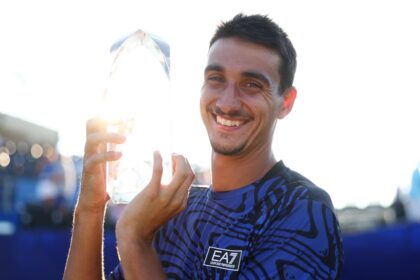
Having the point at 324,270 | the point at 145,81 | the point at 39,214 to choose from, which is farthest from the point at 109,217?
the point at 324,270

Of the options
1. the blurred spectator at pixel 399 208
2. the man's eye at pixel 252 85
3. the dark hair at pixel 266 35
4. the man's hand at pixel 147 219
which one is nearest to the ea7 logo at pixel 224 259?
the man's hand at pixel 147 219

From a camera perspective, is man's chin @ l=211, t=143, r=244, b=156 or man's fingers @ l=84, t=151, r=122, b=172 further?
man's chin @ l=211, t=143, r=244, b=156

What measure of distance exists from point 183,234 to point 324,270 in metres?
0.68

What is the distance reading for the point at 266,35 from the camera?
10.1 ft

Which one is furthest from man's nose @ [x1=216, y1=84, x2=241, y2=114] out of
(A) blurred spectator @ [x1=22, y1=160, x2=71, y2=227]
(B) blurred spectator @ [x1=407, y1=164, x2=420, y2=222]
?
(A) blurred spectator @ [x1=22, y1=160, x2=71, y2=227]

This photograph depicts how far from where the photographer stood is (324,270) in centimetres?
257

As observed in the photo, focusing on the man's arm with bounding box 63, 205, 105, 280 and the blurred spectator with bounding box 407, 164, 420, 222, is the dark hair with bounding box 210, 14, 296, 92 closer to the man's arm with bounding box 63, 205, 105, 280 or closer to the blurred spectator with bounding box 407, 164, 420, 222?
the man's arm with bounding box 63, 205, 105, 280

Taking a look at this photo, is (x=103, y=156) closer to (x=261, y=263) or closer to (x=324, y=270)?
(x=261, y=263)

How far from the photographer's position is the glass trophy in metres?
3.00

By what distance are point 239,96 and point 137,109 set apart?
55 cm

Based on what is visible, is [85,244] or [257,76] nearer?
[257,76]

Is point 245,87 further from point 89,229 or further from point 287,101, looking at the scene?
point 89,229

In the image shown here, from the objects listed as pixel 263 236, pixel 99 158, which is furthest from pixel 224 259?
pixel 99 158

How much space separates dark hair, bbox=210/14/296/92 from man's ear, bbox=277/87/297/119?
35mm
